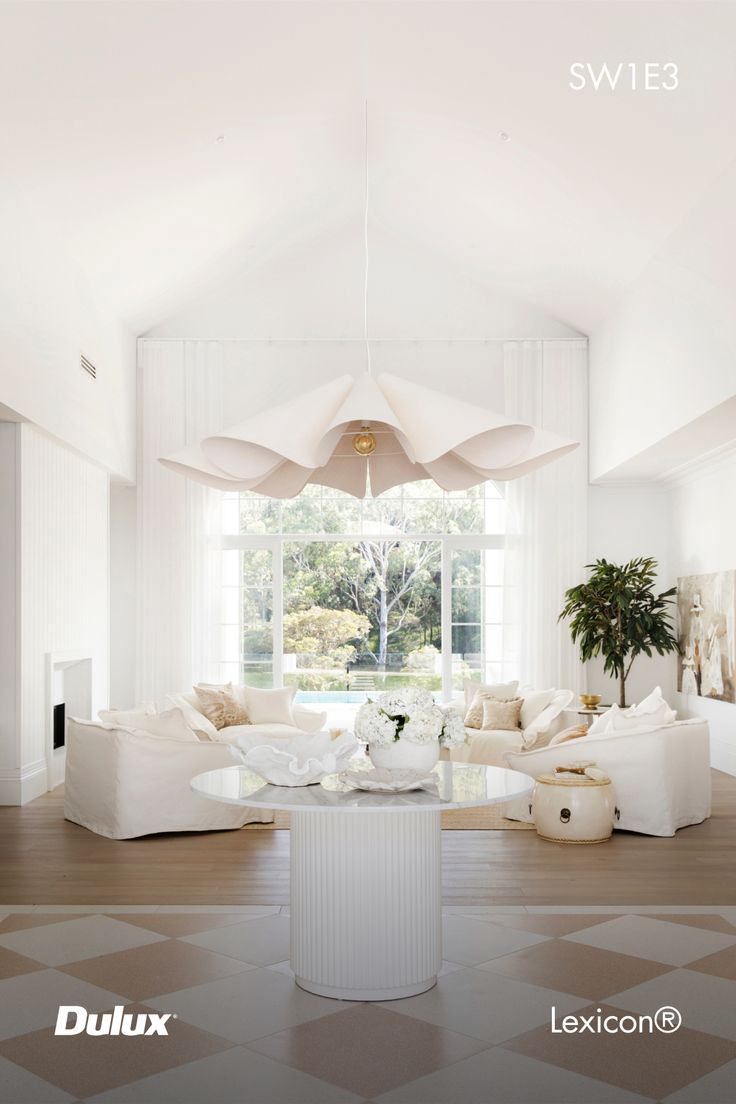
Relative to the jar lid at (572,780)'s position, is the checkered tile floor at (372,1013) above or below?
below

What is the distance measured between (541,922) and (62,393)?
565cm

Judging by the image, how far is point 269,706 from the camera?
9.88 metres

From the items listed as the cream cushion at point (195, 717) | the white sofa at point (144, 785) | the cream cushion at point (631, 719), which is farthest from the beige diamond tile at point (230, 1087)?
the cream cushion at point (195, 717)

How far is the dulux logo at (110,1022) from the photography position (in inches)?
136

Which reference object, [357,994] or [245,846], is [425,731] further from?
[245,846]

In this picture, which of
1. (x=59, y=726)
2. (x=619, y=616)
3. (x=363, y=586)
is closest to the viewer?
(x=59, y=726)

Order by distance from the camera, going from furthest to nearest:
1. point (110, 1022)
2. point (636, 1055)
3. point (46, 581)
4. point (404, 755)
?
point (46, 581) → point (404, 755) → point (110, 1022) → point (636, 1055)

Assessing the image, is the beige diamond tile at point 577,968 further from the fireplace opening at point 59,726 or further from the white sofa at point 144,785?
the fireplace opening at point 59,726

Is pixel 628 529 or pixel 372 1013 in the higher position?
pixel 628 529

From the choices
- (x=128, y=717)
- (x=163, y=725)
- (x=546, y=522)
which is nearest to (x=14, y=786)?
(x=128, y=717)

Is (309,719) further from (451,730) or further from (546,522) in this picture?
(451,730)

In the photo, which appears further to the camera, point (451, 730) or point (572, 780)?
point (572, 780)

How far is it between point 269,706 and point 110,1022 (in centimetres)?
636

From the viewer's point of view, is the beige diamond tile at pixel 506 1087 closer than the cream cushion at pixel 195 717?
Yes
